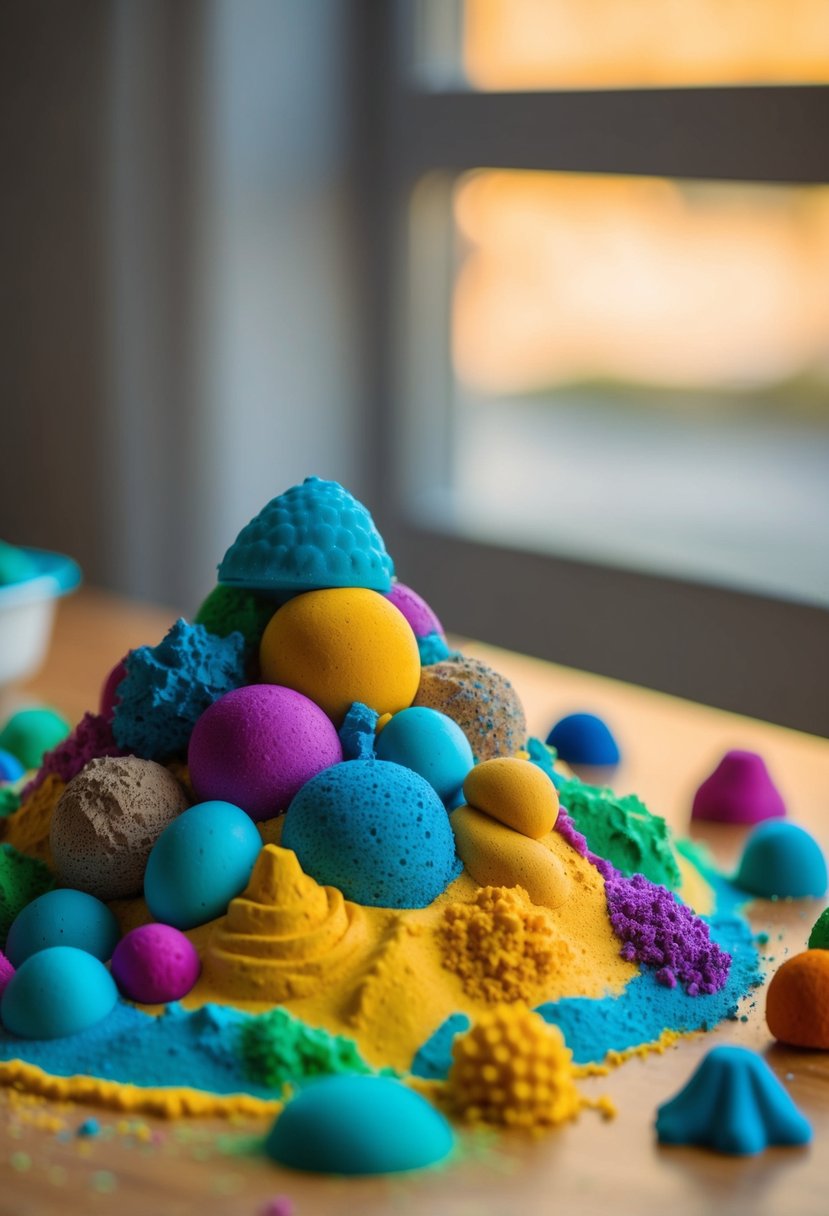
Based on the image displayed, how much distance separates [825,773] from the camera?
143 cm

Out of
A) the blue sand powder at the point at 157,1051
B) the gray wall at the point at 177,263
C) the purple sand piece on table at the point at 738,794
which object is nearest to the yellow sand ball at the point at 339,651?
the blue sand powder at the point at 157,1051

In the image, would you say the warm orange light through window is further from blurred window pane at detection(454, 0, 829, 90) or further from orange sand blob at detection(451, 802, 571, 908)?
orange sand blob at detection(451, 802, 571, 908)

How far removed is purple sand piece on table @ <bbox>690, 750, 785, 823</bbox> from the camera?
1304 millimetres

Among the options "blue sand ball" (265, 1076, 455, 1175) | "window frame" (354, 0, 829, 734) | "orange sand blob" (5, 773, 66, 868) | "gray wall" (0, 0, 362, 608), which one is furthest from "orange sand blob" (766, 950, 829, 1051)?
"gray wall" (0, 0, 362, 608)

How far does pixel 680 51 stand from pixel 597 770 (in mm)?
798

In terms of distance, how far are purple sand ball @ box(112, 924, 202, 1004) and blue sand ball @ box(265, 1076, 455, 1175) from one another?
5.1 inches

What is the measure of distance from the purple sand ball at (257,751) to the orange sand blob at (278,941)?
7 centimetres

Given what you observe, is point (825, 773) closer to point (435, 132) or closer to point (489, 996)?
point (489, 996)

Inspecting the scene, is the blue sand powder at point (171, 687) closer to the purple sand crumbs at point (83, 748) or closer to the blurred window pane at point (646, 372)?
the purple sand crumbs at point (83, 748)

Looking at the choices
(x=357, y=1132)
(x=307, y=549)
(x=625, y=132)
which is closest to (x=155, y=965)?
(x=357, y=1132)

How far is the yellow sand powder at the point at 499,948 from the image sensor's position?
2.95ft

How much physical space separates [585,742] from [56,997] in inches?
25.0

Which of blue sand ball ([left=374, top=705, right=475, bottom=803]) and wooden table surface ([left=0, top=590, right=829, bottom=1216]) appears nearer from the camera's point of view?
wooden table surface ([left=0, top=590, right=829, bottom=1216])

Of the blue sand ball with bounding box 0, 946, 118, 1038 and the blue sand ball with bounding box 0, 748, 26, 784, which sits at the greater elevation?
the blue sand ball with bounding box 0, 946, 118, 1038
